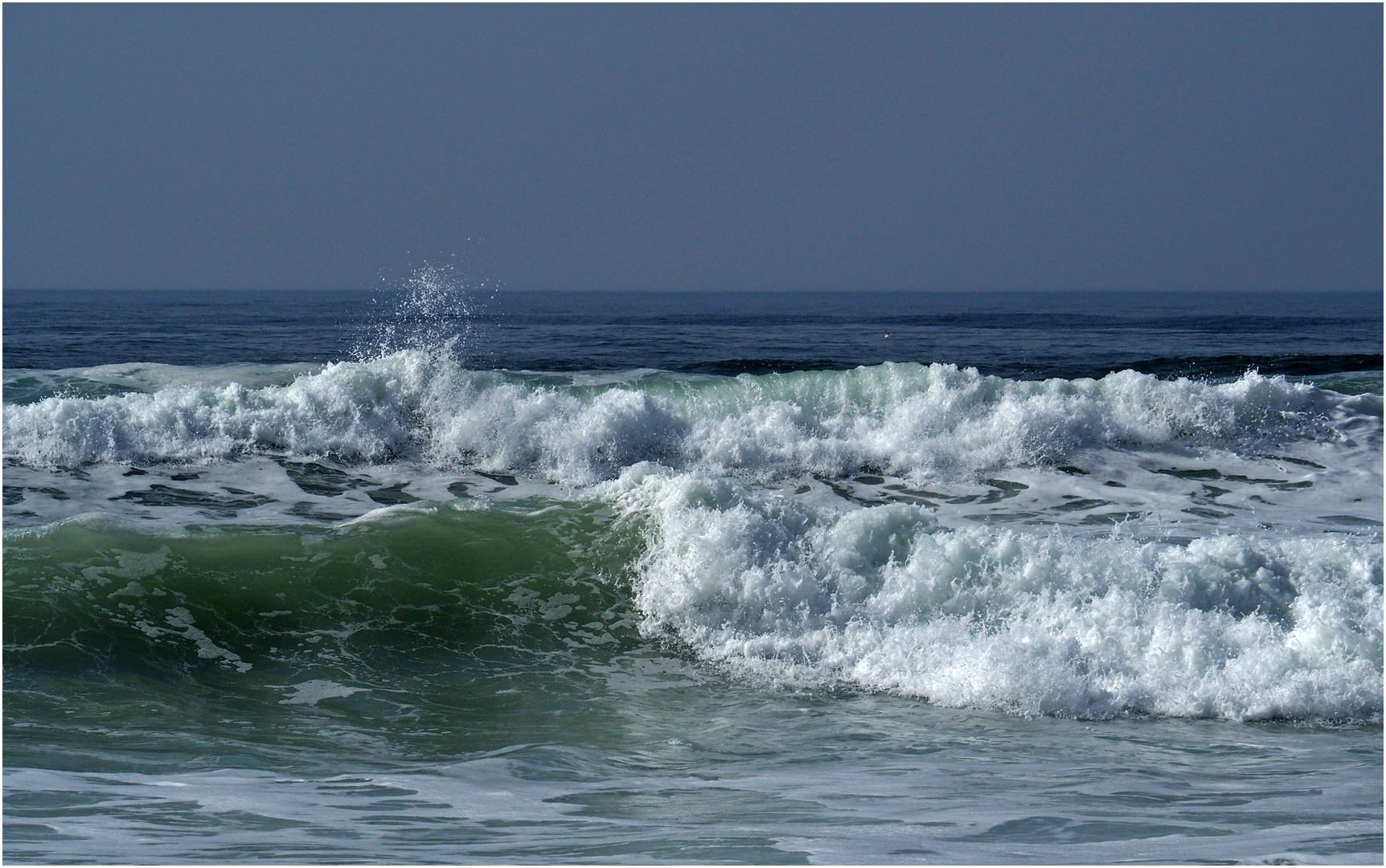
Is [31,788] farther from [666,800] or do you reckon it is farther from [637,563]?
[637,563]

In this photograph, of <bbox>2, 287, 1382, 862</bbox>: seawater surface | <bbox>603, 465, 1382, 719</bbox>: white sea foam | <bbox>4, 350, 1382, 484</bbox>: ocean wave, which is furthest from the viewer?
<bbox>4, 350, 1382, 484</bbox>: ocean wave

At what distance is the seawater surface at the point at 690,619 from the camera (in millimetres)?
4645

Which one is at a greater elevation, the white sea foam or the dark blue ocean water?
the dark blue ocean water

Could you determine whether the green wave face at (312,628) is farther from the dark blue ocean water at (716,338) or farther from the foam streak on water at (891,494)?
the dark blue ocean water at (716,338)

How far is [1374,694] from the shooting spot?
660 centimetres

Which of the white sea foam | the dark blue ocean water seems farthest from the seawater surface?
the dark blue ocean water

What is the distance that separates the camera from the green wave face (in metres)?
6.34

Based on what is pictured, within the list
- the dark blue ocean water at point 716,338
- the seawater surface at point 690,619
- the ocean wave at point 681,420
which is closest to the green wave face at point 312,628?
the seawater surface at point 690,619

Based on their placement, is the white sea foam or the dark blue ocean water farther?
the dark blue ocean water

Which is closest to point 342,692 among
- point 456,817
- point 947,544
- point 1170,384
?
point 456,817

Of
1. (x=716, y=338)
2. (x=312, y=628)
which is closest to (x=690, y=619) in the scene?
(x=312, y=628)

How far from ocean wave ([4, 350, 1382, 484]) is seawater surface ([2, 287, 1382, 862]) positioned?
0.18 ft

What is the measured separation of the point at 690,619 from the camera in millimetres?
8227

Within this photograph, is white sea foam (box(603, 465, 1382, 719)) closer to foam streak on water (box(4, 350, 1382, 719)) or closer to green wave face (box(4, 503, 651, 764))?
foam streak on water (box(4, 350, 1382, 719))
